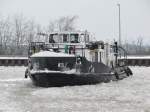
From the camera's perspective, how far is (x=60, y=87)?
20.0 metres

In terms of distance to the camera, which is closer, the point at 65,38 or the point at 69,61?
the point at 69,61

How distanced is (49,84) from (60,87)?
1.91 ft

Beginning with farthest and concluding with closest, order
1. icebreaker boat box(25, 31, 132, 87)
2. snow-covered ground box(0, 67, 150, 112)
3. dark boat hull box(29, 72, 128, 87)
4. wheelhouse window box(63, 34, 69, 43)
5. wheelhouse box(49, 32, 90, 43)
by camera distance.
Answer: wheelhouse window box(63, 34, 69, 43) → wheelhouse box(49, 32, 90, 43) → dark boat hull box(29, 72, 128, 87) → icebreaker boat box(25, 31, 132, 87) → snow-covered ground box(0, 67, 150, 112)

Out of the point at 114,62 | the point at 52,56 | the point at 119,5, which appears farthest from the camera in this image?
the point at 119,5

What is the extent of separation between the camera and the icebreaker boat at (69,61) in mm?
19859

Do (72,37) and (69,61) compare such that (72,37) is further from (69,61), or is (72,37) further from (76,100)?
(76,100)

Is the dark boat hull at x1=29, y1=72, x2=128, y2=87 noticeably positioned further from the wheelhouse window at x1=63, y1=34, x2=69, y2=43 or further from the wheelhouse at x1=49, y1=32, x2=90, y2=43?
the wheelhouse window at x1=63, y1=34, x2=69, y2=43

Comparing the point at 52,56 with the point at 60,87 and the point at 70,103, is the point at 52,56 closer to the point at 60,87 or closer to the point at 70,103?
the point at 60,87

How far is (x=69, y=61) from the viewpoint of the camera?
19.9 m

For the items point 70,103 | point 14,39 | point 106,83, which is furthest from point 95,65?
point 14,39

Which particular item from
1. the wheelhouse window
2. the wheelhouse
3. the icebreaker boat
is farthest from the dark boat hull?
the wheelhouse window

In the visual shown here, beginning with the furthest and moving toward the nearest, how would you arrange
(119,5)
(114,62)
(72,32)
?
1. (119,5)
2. (114,62)
3. (72,32)

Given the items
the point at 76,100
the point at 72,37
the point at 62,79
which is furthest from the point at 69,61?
the point at 76,100

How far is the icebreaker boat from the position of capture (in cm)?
1986
